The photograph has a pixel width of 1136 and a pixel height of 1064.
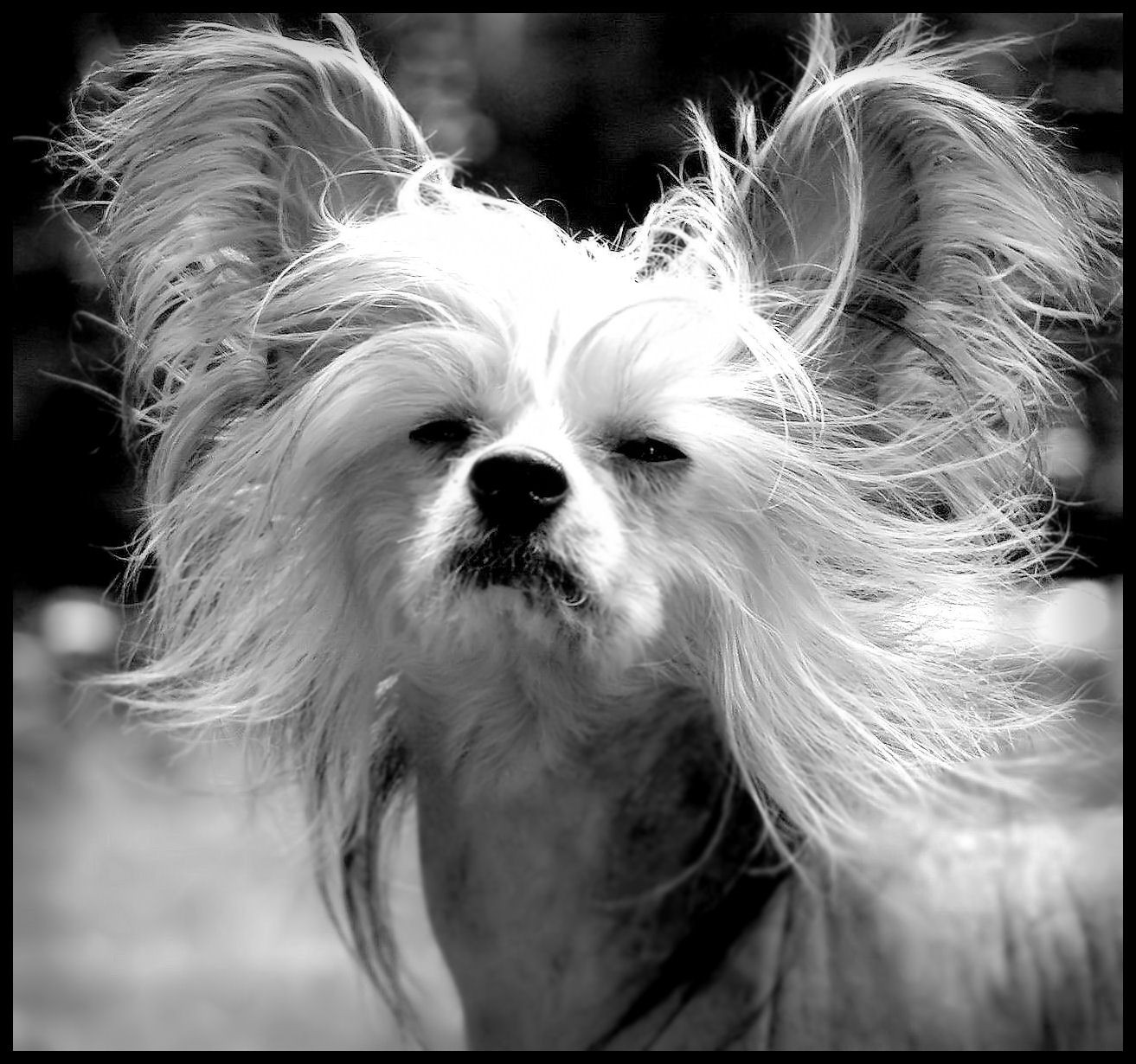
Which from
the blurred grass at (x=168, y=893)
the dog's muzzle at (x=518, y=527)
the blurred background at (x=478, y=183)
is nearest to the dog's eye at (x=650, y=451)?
the dog's muzzle at (x=518, y=527)

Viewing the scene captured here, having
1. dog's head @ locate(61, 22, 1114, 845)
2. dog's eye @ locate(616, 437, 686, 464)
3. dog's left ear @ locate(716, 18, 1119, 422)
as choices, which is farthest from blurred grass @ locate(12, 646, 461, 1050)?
dog's left ear @ locate(716, 18, 1119, 422)

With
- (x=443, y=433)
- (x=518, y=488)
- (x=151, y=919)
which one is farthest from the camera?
(x=151, y=919)

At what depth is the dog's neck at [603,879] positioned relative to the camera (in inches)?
64.1

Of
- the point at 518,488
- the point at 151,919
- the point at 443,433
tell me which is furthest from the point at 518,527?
the point at 151,919

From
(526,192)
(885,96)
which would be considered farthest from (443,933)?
(885,96)

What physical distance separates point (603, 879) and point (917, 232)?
0.92 m

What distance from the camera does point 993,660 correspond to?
162cm

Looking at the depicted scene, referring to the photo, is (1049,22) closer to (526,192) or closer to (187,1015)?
(526,192)

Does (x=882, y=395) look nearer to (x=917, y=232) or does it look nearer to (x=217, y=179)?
(x=917, y=232)

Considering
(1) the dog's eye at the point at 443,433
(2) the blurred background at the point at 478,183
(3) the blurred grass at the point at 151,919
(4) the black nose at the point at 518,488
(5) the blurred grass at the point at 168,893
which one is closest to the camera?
(4) the black nose at the point at 518,488

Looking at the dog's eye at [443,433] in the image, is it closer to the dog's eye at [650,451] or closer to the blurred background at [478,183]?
the dog's eye at [650,451]

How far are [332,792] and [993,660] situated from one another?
0.94 metres

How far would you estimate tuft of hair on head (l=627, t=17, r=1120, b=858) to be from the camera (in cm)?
140

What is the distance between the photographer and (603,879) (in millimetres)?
1638
